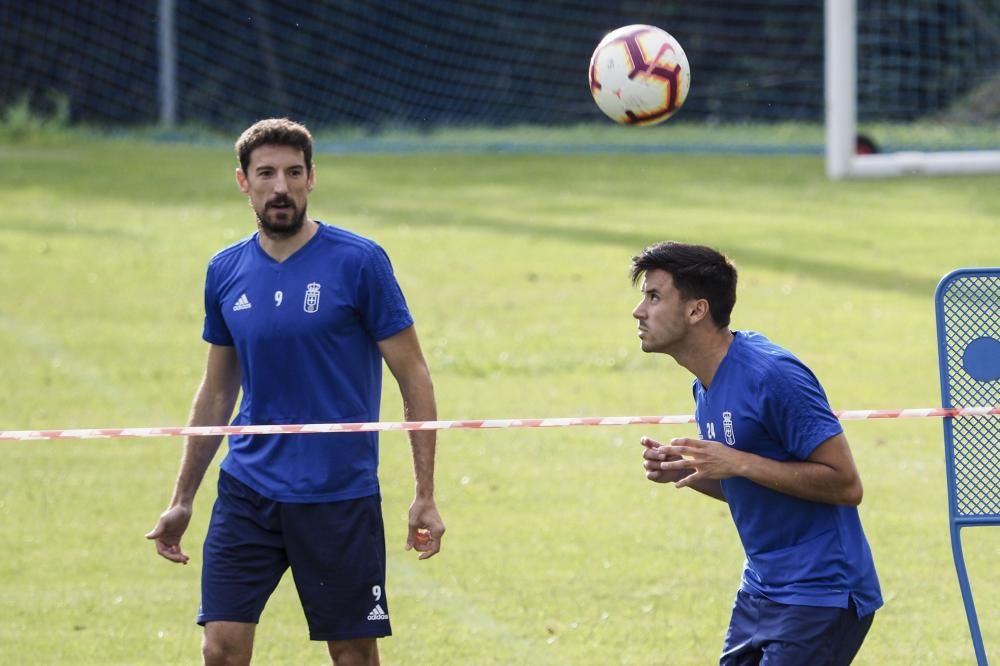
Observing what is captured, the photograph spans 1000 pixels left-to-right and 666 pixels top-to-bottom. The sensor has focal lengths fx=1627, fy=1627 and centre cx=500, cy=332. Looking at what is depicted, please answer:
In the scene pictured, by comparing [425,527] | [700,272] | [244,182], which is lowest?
[425,527]

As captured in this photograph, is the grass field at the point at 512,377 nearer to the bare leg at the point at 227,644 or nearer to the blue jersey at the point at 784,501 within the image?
the bare leg at the point at 227,644

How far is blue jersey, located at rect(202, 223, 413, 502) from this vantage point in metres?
5.72

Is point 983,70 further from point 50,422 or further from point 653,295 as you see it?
point 653,295

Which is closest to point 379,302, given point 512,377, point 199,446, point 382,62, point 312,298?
point 312,298

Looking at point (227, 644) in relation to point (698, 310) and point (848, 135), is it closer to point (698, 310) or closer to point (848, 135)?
point (698, 310)

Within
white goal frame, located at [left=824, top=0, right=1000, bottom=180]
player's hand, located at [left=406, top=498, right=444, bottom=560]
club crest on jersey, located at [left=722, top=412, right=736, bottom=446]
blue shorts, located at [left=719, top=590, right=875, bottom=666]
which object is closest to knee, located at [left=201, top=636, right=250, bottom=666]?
player's hand, located at [left=406, top=498, right=444, bottom=560]

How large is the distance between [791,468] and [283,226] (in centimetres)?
203

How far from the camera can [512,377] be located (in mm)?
12562

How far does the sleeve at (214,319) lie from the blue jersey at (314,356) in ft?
0.42

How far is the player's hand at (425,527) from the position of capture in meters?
5.69

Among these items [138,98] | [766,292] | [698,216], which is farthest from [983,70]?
[138,98]

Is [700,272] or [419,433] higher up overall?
[700,272]

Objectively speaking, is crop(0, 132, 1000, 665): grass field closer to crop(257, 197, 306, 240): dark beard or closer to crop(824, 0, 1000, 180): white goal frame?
crop(824, 0, 1000, 180): white goal frame

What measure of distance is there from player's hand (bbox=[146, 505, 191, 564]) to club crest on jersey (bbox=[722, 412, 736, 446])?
6.82 feet
